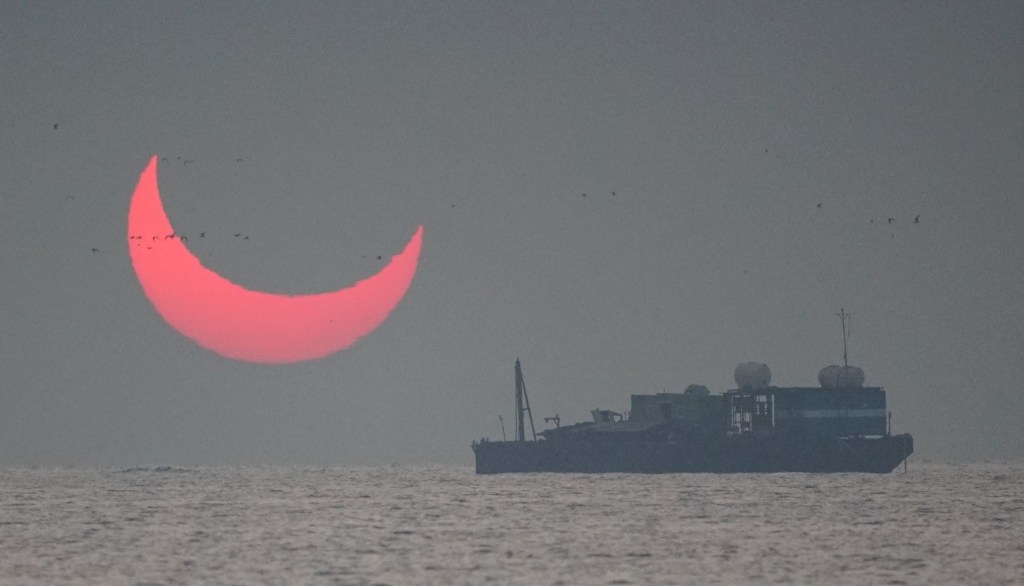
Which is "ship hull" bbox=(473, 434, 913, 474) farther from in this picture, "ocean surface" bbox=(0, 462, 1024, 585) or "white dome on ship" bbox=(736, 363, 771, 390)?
"ocean surface" bbox=(0, 462, 1024, 585)

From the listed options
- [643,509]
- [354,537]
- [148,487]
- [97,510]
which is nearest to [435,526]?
[354,537]

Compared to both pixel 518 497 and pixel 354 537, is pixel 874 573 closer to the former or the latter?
pixel 354 537

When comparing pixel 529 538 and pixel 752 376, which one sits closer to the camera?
pixel 529 538

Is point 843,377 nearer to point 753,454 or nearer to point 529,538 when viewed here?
point 753,454

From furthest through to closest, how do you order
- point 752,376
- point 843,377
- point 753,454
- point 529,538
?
1. point 752,376
2. point 753,454
3. point 843,377
4. point 529,538

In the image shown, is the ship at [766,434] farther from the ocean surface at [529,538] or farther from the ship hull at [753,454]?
the ocean surface at [529,538]

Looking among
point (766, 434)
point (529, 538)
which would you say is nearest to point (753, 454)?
point (766, 434)

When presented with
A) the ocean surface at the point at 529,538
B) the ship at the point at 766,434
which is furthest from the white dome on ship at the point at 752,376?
the ocean surface at the point at 529,538
